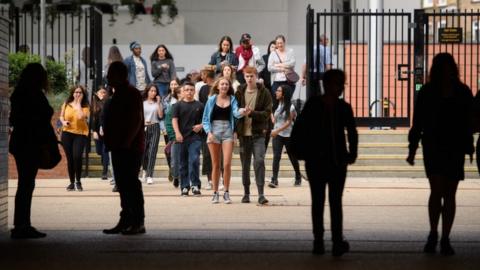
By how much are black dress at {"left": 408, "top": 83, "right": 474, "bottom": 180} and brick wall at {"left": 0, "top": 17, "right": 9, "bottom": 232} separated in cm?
449

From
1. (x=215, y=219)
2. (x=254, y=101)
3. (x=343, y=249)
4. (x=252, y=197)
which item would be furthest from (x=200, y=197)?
(x=343, y=249)

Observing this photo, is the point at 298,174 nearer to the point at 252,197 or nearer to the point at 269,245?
the point at 252,197

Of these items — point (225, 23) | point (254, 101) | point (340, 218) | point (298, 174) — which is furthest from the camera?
point (225, 23)

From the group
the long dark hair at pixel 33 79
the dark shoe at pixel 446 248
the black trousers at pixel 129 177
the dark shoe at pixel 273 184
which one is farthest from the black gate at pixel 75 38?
the dark shoe at pixel 446 248

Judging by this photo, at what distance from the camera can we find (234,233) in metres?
13.3

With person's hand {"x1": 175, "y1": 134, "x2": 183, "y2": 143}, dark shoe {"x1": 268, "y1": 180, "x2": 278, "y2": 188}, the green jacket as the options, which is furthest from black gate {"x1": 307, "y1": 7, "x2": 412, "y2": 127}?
the green jacket

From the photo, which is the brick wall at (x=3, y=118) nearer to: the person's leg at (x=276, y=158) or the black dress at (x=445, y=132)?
the black dress at (x=445, y=132)

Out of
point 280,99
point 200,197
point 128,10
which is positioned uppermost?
point 128,10

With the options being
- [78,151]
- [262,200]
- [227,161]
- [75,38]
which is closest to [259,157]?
[227,161]

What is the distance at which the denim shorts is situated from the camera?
17.2 metres

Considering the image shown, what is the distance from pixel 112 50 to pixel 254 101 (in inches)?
285

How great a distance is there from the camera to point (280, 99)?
68.4ft

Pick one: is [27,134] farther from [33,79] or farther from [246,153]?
[246,153]

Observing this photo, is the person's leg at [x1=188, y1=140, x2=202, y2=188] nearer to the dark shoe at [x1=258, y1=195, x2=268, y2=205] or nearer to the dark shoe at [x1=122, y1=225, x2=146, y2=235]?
the dark shoe at [x1=258, y1=195, x2=268, y2=205]
